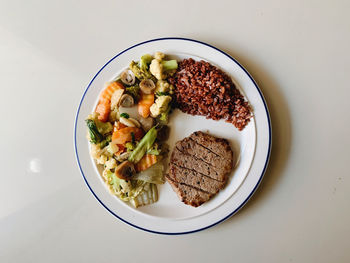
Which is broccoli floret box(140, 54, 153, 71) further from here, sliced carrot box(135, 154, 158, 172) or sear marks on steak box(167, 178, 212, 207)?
sear marks on steak box(167, 178, 212, 207)

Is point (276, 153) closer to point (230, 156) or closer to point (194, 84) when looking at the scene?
point (230, 156)

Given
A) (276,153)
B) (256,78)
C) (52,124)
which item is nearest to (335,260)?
(276,153)

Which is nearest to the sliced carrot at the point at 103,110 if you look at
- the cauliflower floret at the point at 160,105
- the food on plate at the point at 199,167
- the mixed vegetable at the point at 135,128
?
the mixed vegetable at the point at 135,128

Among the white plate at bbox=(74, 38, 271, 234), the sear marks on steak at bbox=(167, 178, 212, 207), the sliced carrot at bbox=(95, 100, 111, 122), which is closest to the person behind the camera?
the white plate at bbox=(74, 38, 271, 234)

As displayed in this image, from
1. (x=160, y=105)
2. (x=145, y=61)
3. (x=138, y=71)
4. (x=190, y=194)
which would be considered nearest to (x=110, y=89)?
(x=138, y=71)

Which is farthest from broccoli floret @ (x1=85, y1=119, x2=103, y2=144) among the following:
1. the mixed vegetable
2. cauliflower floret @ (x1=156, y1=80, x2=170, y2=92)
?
cauliflower floret @ (x1=156, y1=80, x2=170, y2=92)

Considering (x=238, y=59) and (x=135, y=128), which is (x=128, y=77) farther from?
(x=238, y=59)
